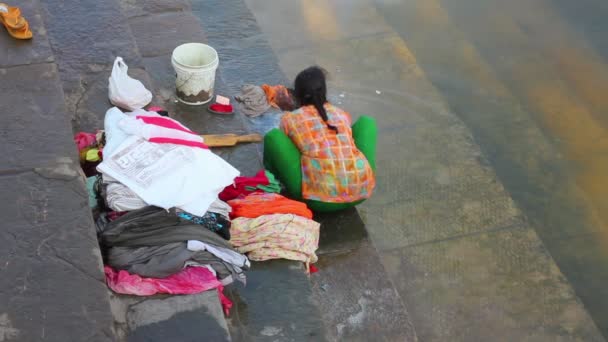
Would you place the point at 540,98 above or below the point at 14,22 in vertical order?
below

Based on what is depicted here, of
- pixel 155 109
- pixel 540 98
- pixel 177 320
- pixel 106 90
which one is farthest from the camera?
pixel 540 98

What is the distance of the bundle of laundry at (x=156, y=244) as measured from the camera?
370cm

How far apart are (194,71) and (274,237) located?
1.58 meters

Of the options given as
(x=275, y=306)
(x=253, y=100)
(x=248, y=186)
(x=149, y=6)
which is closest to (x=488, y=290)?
(x=275, y=306)

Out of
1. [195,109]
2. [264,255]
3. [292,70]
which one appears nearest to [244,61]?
[292,70]

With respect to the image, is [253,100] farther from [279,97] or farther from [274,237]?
[274,237]

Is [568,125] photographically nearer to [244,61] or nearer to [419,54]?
[419,54]

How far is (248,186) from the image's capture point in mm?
4551

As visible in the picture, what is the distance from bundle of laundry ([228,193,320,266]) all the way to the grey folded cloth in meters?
1.35

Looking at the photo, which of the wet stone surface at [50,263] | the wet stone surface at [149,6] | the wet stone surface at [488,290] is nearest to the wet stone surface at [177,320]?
the wet stone surface at [50,263]

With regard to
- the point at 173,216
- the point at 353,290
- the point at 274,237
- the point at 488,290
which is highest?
the point at 173,216

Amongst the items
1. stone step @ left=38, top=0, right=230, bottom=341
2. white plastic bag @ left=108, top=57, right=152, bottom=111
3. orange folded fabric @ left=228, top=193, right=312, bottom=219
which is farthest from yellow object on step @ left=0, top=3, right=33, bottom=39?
orange folded fabric @ left=228, top=193, right=312, bottom=219

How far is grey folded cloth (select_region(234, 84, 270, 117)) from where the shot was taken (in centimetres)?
552

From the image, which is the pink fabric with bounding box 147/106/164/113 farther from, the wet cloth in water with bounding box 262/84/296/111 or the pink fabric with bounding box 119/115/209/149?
the wet cloth in water with bounding box 262/84/296/111
